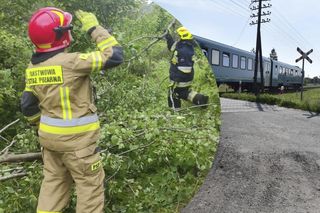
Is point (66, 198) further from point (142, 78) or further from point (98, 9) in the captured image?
point (98, 9)

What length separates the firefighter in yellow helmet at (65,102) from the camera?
2391 millimetres

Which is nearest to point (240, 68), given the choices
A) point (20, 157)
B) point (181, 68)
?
point (181, 68)

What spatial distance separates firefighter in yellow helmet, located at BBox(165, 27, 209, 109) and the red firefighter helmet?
1.12 meters

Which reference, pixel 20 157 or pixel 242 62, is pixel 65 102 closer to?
pixel 20 157

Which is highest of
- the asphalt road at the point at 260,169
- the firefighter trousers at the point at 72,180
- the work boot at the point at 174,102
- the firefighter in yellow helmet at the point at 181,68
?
the firefighter in yellow helmet at the point at 181,68

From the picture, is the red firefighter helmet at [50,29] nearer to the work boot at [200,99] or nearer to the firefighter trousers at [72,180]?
the firefighter trousers at [72,180]

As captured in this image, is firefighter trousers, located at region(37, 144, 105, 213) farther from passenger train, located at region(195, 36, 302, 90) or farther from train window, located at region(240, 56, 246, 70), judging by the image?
train window, located at region(240, 56, 246, 70)

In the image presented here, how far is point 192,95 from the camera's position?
346cm

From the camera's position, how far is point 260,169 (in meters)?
6.88

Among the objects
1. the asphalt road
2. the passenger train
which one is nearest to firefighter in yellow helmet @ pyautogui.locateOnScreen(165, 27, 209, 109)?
the passenger train

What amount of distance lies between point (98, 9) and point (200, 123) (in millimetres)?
1274

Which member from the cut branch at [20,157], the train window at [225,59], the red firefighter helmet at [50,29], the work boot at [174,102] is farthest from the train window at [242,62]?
the red firefighter helmet at [50,29]

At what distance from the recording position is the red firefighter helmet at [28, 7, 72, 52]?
2344 millimetres

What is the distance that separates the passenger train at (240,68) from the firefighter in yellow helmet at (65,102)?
4.41ft
